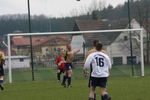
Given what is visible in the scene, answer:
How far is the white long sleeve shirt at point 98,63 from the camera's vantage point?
39.9 feet

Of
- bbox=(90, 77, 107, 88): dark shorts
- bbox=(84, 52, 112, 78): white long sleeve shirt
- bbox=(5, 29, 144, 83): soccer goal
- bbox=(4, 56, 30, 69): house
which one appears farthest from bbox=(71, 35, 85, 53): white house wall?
bbox=(84, 52, 112, 78): white long sleeve shirt

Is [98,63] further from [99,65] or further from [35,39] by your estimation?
[35,39]

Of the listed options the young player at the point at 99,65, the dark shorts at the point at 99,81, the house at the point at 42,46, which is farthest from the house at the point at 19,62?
the young player at the point at 99,65

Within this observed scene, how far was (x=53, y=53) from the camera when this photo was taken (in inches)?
1106

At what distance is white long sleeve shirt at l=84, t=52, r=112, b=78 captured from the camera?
39.9 feet

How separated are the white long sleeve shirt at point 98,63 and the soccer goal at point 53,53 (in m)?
15.3

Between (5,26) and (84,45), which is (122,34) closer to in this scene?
(84,45)

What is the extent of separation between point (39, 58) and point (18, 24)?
3.66 meters

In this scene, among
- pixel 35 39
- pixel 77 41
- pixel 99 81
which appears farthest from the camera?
pixel 35 39

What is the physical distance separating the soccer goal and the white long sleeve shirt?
1529 cm

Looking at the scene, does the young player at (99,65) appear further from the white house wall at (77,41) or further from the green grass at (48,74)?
the white house wall at (77,41)

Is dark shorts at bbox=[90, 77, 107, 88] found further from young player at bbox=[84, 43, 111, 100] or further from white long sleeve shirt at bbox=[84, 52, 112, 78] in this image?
white long sleeve shirt at bbox=[84, 52, 112, 78]

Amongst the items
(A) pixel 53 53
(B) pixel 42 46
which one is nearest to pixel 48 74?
(A) pixel 53 53

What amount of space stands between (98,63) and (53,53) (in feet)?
52.6
